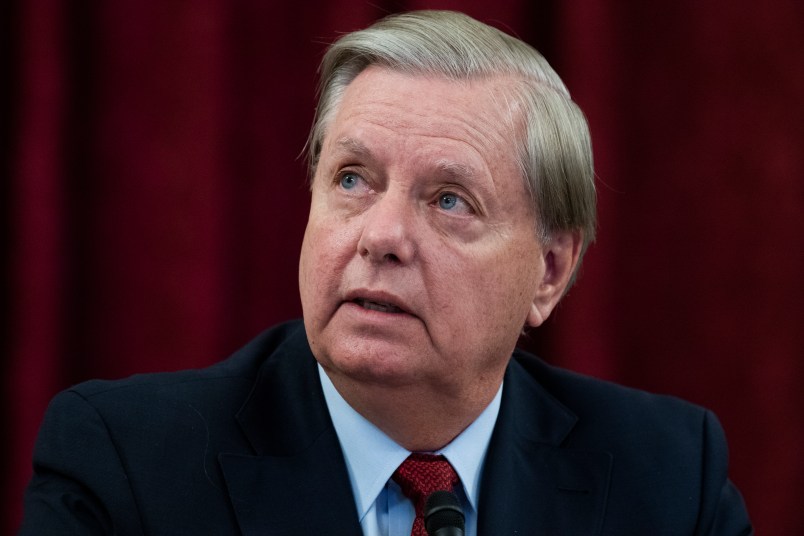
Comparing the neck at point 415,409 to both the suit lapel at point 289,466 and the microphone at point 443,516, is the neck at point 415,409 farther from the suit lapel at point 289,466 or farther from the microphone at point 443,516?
the microphone at point 443,516

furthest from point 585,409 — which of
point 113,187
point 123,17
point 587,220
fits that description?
point 123,17

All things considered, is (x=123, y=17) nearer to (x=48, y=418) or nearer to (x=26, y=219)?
(x=26, y=219)

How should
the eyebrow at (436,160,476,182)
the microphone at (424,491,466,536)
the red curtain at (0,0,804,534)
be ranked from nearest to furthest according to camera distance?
the microphone at (424,491,466,536), the eyebrow at (436,160,476,182), the red curtain at (0,0,804,534)

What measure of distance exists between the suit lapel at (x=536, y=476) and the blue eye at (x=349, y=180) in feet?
1.70

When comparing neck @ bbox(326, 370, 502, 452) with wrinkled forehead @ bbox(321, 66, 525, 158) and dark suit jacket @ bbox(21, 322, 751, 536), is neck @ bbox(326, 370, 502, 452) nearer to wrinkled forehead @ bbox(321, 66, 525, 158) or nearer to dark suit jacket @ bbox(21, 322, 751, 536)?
dark suit jacket @ bbox(21, 322, 751, 536)

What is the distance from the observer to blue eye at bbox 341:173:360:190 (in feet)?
5.79

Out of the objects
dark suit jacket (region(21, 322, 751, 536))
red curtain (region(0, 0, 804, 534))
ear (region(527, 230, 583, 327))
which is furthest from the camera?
red curtain (region(0, 0, 804, 534))

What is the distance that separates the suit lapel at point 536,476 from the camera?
A: 5.93 feet

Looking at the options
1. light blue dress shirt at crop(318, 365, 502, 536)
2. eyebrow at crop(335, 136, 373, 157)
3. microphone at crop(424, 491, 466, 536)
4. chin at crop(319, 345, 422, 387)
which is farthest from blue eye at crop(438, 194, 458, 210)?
microphone at crop(424, 491, 466, 536)

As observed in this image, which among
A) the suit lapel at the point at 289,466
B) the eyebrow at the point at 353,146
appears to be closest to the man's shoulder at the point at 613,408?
the suit lapel at the point at 289,466

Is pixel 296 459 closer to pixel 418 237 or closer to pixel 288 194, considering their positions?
pixel 418 237

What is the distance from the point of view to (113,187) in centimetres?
246

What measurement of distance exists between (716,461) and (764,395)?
79 cm

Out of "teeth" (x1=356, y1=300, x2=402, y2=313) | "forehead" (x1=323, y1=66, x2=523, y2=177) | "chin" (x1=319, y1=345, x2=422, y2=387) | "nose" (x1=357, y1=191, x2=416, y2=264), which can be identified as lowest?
"chin" (x1=319, y1=345, x2=422, y2=387)
